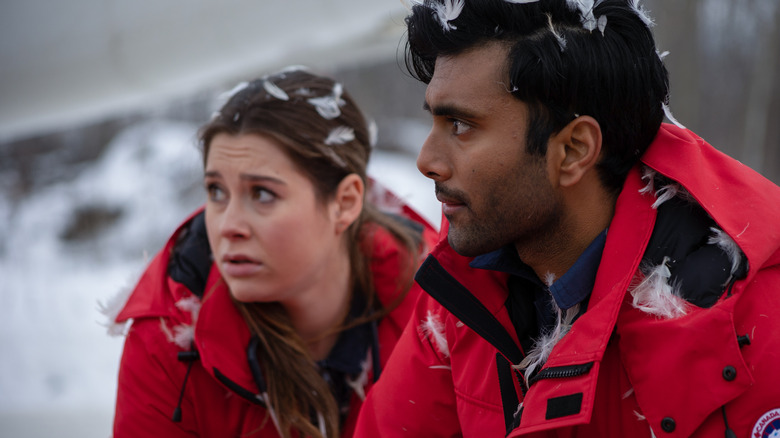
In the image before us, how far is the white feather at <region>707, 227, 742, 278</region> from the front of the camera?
1514 millimetres

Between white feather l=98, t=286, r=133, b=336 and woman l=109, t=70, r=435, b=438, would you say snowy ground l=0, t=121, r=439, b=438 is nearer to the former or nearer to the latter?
white feather l=98, t=286, r=133, b=336

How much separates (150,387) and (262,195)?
78 centimetres

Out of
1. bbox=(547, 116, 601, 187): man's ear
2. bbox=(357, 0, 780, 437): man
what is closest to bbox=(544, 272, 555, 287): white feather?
bbox=(357, 0, 780, 437): man

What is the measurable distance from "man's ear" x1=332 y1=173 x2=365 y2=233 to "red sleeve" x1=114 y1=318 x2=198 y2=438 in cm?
77

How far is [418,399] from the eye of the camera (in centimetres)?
204

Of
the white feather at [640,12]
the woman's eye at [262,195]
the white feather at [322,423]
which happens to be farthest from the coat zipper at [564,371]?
the woman's eye at [262,195]

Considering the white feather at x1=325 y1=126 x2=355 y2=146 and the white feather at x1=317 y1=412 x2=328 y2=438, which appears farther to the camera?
the white feather at x1=325 y1=126 x2=355 y2=146

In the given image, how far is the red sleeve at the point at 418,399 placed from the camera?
2.03 metres

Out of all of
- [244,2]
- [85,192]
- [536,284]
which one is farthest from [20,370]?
[536,284]

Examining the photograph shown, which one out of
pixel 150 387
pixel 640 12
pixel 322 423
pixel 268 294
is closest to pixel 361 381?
pixel 322 423

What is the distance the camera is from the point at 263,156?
2.62 metres

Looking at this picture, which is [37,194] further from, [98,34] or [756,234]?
[756,234]

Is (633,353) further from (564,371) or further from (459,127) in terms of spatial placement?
(459,127)

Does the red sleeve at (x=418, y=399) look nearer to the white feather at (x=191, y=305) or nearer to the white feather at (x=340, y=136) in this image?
the white feather at (x=191, y=305)
